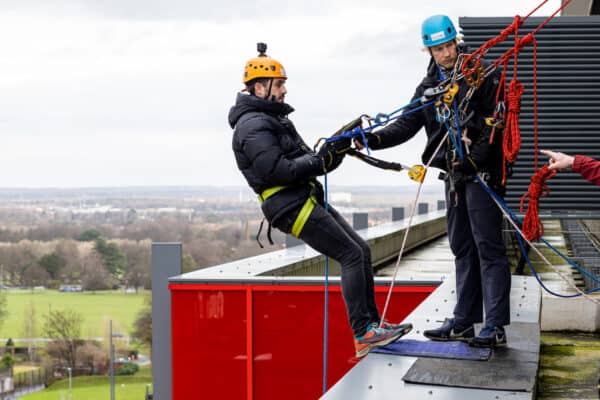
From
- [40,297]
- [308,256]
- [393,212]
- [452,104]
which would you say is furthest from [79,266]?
[452,104]

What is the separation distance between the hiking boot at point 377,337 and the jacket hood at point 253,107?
150 cm

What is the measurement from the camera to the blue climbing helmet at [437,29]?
17.4 ft

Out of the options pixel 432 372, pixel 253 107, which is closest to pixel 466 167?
pixel 432 372

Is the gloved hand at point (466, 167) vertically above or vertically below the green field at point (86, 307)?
above

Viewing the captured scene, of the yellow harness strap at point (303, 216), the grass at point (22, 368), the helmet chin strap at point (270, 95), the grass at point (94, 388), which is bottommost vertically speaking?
the grass at point (94, 388)

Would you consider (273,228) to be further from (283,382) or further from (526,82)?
(526,82)

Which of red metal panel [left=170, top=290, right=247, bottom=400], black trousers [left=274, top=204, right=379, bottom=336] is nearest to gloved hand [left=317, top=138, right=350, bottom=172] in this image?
black trousers [left=274, top=204, right=379, bottom=336]

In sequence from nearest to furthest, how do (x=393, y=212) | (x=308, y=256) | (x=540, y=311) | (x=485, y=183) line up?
(x=485, y=183)
(x=540, y=311)
(x=308, y=256)
(x=393, y=212)

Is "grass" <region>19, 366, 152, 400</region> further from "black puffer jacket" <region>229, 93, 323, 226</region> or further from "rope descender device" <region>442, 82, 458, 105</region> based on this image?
"rope descender device" <region>442, 82, 458, 105</region>

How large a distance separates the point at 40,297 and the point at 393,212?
107566mm

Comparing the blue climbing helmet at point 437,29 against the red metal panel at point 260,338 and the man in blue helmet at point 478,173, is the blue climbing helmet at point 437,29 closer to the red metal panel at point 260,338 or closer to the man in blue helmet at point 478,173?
the man in blue helmet at point 478,173

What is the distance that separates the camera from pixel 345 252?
6.04 meters

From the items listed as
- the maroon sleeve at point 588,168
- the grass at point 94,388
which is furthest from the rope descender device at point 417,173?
the grass at point 94,388

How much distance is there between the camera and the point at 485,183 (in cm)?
541
